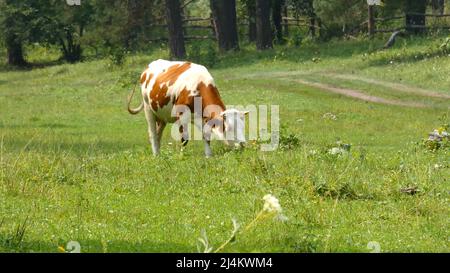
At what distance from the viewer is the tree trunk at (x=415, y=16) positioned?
152 feet

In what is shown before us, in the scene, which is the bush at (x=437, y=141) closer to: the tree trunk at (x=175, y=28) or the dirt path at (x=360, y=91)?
the dirt path at (x=360, y=91)

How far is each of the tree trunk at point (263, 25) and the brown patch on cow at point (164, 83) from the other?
27.9 meters

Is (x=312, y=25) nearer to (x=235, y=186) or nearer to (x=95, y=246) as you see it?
(x=235, y=186)

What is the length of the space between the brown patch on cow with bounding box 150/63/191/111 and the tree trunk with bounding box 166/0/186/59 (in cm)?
2811

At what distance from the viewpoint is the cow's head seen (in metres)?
17.8

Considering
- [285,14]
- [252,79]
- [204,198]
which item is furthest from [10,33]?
[204,198]

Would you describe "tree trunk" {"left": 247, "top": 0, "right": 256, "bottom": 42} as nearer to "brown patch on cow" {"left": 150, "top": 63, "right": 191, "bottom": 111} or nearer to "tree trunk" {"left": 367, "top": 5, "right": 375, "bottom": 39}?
"tree trunk" {"left": 367, "top": 5, "right": 375, "bottom": 39}

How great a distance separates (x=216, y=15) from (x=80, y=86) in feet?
38.2

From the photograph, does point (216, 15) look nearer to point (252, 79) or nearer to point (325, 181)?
point (252, 79)

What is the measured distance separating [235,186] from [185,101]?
569 cm

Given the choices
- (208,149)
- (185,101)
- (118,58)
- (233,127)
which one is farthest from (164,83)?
(118,58)

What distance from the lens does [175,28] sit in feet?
160

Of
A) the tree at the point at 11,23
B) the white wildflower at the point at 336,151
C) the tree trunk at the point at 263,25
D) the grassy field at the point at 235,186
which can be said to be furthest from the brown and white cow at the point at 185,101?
the tree at the point at 11,23
